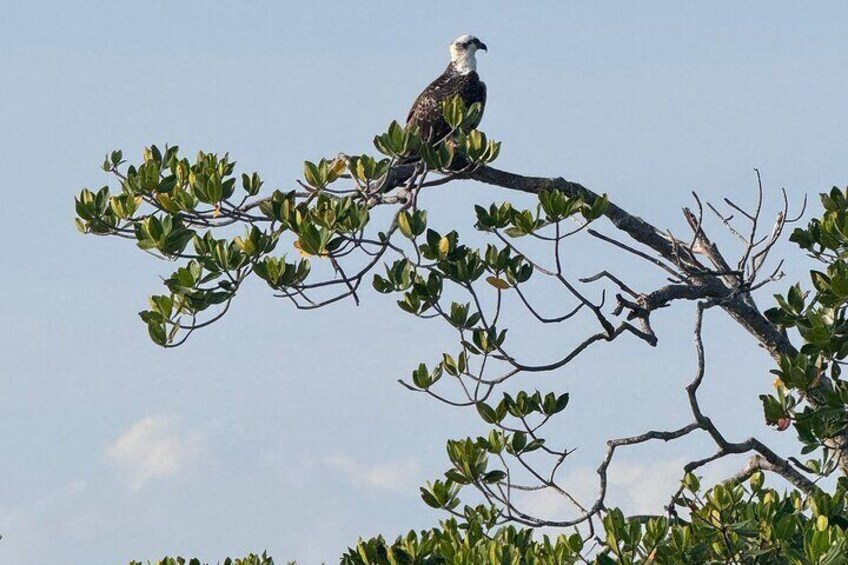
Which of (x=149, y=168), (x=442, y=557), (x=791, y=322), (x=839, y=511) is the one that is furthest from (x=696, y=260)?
(x=149, y=168)

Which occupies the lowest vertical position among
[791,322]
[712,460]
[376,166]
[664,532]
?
[664,532]

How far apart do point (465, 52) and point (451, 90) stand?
1.25 meters

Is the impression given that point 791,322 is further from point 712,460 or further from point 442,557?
point 442,557

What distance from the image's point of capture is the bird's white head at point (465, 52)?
14211 mm

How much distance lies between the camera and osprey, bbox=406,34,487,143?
40.9 feet

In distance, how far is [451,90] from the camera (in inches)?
526

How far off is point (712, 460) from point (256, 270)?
133 inches

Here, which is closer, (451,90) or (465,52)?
(451,90)

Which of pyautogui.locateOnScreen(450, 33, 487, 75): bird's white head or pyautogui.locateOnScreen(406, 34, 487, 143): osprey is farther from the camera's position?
pyautogui.locateOnScreen(450, 33, 487, 75): bird's white head

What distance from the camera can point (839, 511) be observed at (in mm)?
7488

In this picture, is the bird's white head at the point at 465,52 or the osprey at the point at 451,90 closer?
the osprey at the point at 451,90

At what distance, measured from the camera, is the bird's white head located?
1421 cm

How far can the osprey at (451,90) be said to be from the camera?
12461 millimetres

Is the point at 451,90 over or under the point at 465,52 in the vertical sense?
under
